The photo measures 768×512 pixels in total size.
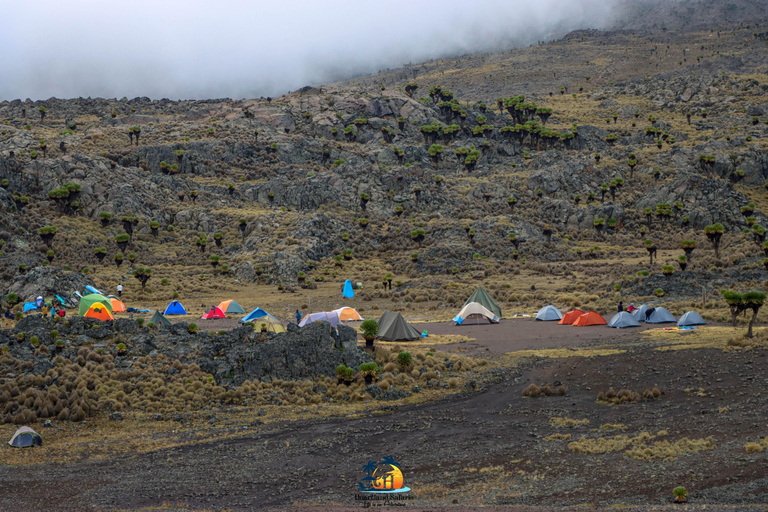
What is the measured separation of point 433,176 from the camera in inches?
3644

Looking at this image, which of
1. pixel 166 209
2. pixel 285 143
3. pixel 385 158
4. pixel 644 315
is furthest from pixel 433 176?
pixel 644 315

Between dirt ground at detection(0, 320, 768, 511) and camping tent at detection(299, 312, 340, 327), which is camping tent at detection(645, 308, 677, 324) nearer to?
dirt ground at detection(0, 320, 768, 511)

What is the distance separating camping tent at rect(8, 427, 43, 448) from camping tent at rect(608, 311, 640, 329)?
30.8m

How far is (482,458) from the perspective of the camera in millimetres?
13672

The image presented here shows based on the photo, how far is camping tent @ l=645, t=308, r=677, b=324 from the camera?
35469 millimetres

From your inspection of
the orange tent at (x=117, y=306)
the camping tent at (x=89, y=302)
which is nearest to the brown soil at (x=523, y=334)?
the camping tent at (x=89, y=302)

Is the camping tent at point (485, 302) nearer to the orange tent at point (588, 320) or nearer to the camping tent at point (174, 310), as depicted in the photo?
the orange tent at point (588, 320)

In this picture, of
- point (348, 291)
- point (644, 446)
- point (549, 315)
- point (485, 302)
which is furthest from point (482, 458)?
point (348, 291)

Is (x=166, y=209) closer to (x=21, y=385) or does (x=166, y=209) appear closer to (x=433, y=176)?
(x=433, y=176)

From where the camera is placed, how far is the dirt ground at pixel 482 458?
10930 mm

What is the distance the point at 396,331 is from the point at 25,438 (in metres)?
20.0

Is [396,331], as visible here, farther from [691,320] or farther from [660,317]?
[691,320]

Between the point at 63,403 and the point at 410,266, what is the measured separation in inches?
2075

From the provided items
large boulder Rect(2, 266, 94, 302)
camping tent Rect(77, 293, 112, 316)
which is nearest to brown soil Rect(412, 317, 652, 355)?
camping tent Rect(77, 293, 112, 316)
